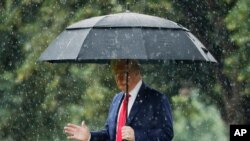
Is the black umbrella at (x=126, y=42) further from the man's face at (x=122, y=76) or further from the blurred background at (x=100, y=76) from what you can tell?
the blurred background at (x=100, y=76)

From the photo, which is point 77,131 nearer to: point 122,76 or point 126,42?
point 122,76

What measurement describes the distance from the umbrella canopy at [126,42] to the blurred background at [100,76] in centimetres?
516

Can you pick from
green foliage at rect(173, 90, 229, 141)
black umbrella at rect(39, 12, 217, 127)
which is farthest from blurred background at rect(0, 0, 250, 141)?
black umbrella at rect(39, 12, 217, 127)

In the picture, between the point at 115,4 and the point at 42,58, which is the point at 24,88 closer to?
the point at 115,4

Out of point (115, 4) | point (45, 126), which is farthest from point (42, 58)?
point (45, 126)

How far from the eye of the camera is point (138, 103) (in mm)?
9234

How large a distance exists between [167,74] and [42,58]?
7.23m

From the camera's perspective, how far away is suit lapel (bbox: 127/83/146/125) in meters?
9.19

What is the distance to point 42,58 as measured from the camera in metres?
9.11

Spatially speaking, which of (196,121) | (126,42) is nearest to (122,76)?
(126,42)

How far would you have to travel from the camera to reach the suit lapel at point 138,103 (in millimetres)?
9188

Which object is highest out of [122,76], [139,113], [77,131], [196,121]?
[122,76]

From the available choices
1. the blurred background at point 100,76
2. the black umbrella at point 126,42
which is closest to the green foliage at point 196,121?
the blurred background at point 100,76

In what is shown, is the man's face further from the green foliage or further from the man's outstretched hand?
the green foliage
